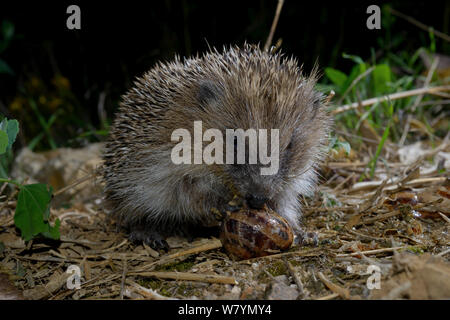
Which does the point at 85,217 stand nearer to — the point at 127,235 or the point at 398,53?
the point at 127,235

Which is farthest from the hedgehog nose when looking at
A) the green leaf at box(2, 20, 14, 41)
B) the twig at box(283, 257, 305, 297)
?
the green leaf at box(2, 20, 14, 41)

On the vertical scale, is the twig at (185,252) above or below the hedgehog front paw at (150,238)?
above

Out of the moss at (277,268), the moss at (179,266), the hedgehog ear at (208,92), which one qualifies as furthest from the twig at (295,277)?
the hedgehog ear at (208,92)

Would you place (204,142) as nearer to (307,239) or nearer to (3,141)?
(307,239)

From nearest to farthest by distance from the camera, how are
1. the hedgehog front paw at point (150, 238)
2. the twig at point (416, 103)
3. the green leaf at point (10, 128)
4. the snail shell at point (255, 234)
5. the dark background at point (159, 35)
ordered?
the snail shell at point (255, 234) → the green leaf at point (10, 128) → the hedgehog front paw at point (150, 238) → the twig at point (416, 103) → the dark background at point (159, 35)

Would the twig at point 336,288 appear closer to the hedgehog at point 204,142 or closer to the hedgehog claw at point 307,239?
the hedgehog claw at point 307,239

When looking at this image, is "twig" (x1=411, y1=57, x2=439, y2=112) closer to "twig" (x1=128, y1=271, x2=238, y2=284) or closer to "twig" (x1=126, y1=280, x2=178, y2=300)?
"twig" (x1=128, y1=271, x2=238, y2=284)

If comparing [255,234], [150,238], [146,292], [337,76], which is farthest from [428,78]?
[146,292]
